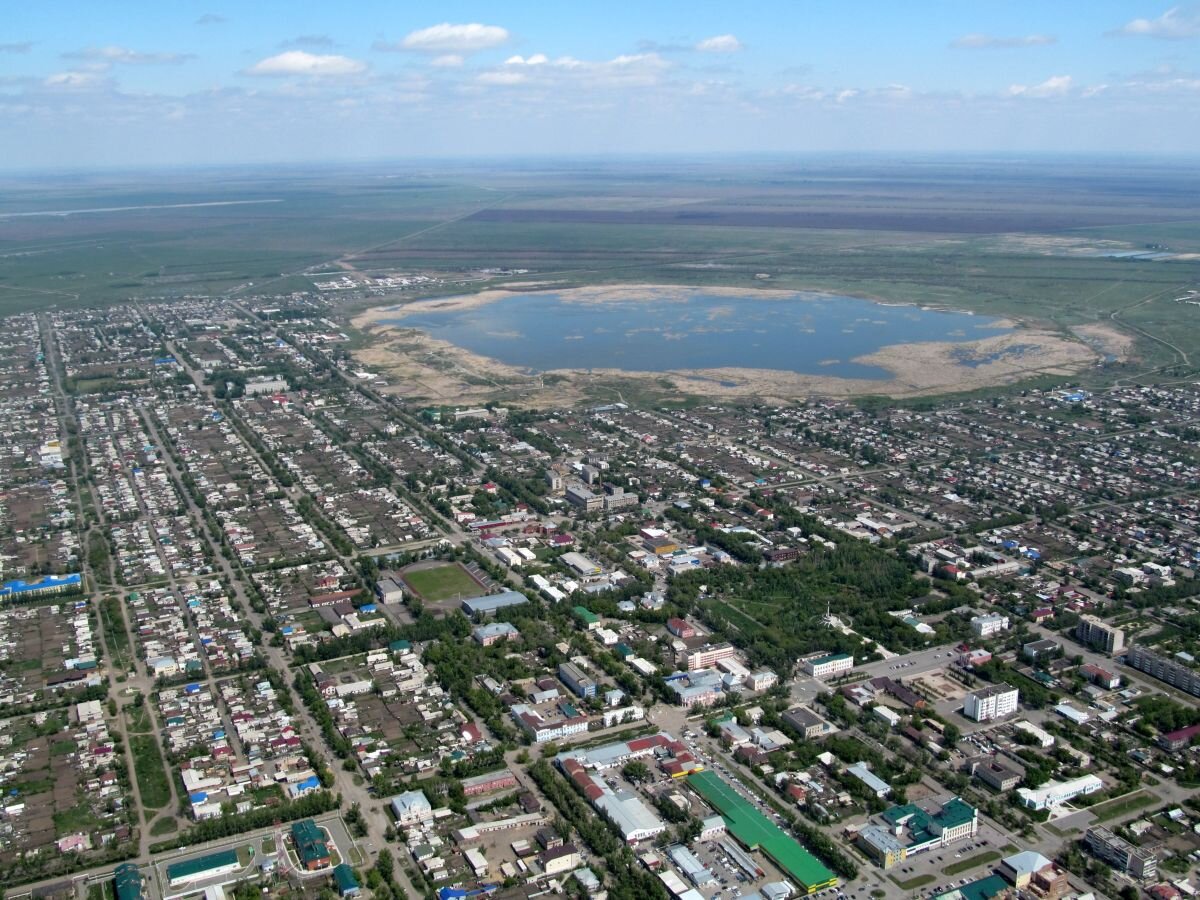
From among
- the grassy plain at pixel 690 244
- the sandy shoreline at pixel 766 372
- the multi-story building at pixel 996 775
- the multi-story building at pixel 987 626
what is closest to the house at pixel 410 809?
the multi-story building at pixel 996 775

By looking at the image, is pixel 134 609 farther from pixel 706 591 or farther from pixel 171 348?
pixel 171 348

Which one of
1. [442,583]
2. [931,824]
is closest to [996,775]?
[931,824]

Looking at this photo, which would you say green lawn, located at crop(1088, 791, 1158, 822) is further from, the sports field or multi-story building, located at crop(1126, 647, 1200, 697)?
the sports field

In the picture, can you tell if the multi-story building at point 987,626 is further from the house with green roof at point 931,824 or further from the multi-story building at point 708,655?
the house with green roof at point 931,824

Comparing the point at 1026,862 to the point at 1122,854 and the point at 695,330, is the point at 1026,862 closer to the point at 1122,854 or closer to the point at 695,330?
the point at 1122,854

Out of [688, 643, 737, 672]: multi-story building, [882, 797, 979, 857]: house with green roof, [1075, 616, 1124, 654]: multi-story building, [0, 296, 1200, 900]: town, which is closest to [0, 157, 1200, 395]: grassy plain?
[0, 296, 1200, 900]: town
